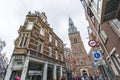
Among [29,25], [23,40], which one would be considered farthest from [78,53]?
[23,40]

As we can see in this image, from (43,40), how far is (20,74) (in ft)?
19.9

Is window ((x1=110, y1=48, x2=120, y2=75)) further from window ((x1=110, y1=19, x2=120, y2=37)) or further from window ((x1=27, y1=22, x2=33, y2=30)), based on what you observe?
window ((x1=27, y1=22, x2=33, y2=30))

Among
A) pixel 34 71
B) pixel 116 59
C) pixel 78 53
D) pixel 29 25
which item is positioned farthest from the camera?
pixel 78 53

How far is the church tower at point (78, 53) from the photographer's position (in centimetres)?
4116

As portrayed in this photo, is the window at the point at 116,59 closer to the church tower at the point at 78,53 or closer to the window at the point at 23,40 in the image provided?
the window at the point at 23,40

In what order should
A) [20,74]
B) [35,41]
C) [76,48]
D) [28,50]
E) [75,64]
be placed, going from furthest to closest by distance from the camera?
[76,48] → [75,64] → [35,41] → [28,50] → [20,74]

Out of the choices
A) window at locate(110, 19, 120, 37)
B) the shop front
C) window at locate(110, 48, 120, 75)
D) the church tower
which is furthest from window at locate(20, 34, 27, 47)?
the church tower

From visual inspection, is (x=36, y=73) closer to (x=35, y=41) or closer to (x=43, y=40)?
(x=35, y=41)

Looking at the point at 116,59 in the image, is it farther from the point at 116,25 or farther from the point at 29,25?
the point at 29,25

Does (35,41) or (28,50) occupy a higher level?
(35,41)

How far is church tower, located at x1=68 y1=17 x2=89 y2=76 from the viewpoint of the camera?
135 feet

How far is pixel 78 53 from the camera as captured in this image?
148 ft

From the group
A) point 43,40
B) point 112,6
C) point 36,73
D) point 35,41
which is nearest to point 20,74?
point 36,73

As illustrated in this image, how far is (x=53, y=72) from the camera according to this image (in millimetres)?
15188
